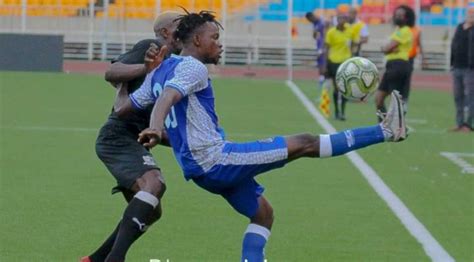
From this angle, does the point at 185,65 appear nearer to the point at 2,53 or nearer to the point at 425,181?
the point at 425,181

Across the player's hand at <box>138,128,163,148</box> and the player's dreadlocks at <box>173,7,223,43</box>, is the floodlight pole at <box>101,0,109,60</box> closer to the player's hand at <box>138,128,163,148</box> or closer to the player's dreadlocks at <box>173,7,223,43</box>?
the player's dreadlocks at <box>173,7,223,43</box>

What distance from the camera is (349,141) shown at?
845 centimetres

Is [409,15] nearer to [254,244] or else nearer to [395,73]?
[395,73]

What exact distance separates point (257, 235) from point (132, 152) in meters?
1.17

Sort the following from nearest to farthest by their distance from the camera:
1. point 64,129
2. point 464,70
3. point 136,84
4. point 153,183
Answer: point 153,183 → point 136,84 → point 64,129 → point 464,70

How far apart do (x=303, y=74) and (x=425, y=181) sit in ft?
84.8

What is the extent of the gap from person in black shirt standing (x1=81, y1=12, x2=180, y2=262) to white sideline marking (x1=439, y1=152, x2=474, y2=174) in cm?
772

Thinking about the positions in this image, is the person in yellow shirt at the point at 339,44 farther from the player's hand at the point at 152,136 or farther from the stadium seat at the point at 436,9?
the stadium seat at the point at 436,9

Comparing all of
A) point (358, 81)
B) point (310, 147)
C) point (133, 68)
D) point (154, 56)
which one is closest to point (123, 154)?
point (133, 68)

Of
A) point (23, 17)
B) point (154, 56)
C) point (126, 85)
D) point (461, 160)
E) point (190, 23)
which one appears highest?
point (190, 23)

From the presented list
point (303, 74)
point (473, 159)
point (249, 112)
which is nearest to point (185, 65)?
point (473, 159)

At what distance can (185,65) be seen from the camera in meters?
8.55

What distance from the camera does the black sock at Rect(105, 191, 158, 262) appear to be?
29.1 ft

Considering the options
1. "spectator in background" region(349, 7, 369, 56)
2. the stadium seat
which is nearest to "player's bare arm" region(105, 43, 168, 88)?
"spectator in background" region(349, 7, 369, 56)
